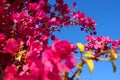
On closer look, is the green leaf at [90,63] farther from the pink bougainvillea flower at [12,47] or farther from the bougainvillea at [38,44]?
the pink bougainvillea flower at [12,47]

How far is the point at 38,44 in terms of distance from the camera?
4.94 metres

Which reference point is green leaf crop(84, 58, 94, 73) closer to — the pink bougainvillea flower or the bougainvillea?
the bougainvillea

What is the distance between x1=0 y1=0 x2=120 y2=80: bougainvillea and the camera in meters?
1.90

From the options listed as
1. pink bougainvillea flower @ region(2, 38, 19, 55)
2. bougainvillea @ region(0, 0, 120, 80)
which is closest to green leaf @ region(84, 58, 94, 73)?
bougainvillea @ region(0, 0, 120, 80)

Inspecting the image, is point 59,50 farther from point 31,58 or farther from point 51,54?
point 31,58

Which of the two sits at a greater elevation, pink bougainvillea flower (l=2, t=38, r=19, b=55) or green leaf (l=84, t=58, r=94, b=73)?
pink bougainvillea flower (l=2, t=38, r=19, b=55)

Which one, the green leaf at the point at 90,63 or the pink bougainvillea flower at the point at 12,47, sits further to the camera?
the pink bougainvillea flower at the point at 12,47

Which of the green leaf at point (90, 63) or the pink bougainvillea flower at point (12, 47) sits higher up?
the pink bougainvillea flower at point (12, 47)

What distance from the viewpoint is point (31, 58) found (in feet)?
7.34

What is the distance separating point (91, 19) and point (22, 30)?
257cm

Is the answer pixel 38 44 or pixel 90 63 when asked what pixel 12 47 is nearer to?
pixel 38 44

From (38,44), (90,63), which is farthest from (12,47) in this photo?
(90,63)

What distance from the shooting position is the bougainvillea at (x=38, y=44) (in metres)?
1.90

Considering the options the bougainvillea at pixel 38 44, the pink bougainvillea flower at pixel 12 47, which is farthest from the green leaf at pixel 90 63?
the pink bougainvillea flower at pixel 12 47
